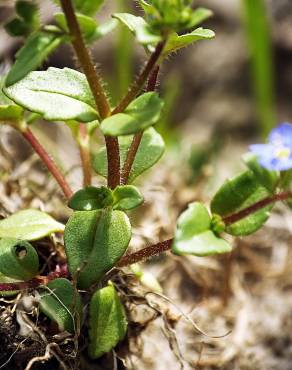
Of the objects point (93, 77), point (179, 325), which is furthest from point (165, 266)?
point (93, 77)

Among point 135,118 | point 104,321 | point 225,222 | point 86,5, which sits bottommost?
point 104,321

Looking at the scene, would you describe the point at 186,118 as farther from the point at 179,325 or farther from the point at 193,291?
the point at 179,325

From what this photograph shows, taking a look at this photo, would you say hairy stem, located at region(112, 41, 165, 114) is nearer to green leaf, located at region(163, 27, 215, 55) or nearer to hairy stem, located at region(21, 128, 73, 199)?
green leaf, located at region(163, 27, 215, 55)

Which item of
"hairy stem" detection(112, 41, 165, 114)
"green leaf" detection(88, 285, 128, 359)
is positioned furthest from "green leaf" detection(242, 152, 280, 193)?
"green leaf" detection(88, 285, 128, 359)

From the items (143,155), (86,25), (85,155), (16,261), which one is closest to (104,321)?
(16,261)

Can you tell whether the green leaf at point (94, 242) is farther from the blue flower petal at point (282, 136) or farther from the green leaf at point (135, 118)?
the blue flower petal at point (282, 136)

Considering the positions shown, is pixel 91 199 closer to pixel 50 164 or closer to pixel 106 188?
pixel 106 188
